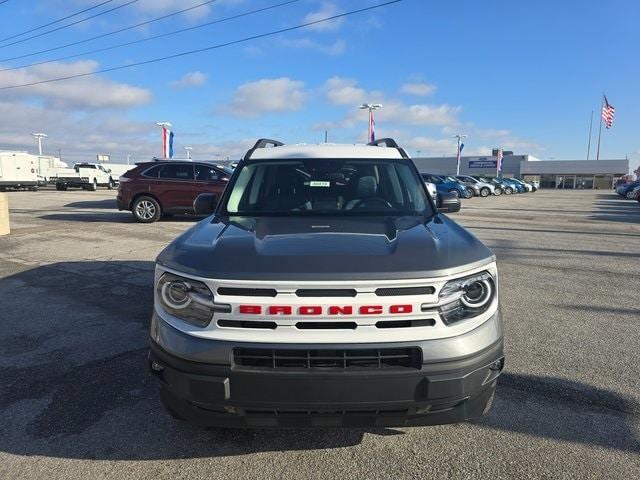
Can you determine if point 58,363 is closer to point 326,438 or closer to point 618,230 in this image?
point 326,438

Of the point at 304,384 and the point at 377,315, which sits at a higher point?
the point at 377,315

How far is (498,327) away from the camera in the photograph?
94.9 inches

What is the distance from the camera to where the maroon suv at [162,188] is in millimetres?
13414

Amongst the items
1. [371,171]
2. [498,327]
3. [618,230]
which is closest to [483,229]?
[618,230]

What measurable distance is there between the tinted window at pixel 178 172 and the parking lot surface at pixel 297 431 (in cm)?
738

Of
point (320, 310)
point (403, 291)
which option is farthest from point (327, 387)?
point (403, 291)

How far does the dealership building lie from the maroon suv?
74.4m

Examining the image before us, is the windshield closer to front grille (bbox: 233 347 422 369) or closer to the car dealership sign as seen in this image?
front grille (bbox: 233 347 422 369)

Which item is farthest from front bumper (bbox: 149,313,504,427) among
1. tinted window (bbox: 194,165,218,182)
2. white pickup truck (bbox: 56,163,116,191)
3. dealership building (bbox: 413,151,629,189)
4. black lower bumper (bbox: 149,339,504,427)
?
dealership building (bbox: 413,151,629,189)

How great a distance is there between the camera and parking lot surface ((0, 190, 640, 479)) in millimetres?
2562

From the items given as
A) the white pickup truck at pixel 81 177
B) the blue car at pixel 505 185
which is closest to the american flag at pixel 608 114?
the blue car at pixel 505 185

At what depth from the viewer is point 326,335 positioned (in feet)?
7.12

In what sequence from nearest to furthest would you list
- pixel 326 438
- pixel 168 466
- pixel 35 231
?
pixel 168 466
pixel 326 438
pixel 35 231

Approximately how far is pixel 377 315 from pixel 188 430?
1.54 metres
